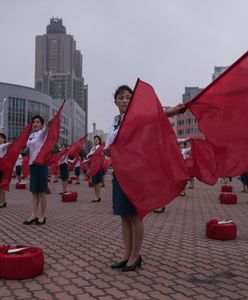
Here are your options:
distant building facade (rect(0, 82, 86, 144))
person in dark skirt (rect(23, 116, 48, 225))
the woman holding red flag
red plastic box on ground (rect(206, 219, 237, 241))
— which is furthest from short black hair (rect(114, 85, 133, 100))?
distant building facade (rect(0, 82, 86, 144))

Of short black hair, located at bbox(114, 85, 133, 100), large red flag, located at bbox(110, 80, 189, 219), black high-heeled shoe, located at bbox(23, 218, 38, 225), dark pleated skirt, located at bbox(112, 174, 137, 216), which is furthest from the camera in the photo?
black high-heeled shoe, located at bbox(23, 218, 38, 225)

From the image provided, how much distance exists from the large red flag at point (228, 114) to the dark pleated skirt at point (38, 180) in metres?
3.47

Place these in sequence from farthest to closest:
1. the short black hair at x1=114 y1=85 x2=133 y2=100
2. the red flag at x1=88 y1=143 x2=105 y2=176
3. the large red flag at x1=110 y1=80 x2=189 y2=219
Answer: the red flag at x1=88 y1=143 x2=105 y2=176, the short black hair at x1=114 y1=85 x2=133 y2=100, the large red flag at x1=110 y1=80 x2=189 y2=219

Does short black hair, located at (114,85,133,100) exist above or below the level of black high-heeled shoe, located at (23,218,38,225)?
above

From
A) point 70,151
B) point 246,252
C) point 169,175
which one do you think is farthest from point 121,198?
point 70,151

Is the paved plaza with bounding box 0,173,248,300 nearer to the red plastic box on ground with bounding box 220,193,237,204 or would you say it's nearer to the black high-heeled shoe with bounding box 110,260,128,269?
the black high-heeled shoe with bounding box 110,260,128,269

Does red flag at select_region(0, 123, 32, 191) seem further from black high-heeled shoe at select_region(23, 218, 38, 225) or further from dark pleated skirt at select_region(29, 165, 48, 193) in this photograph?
black high-heeled shoe at select_region(23, 218, 38, 225)

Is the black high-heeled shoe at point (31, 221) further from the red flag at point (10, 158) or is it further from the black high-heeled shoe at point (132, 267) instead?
the black high-heeled shoe at point (132, 267)

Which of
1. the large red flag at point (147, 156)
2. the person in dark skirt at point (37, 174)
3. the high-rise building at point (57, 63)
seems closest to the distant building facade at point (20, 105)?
the high-rise building at point (57, 63)

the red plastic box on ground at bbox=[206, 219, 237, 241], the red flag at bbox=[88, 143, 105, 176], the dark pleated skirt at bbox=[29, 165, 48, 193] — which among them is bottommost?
the red plastic box on ground at bbox=[206, 219, 237, 241]

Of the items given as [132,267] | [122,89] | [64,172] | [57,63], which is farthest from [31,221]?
[57,63]

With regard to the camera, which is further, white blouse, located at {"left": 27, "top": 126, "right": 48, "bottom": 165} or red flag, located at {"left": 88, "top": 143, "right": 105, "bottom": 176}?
red flag, located at {"left": 88, "top": 143, "right": 105, "bottom": 176}

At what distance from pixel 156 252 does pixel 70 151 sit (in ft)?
31.9

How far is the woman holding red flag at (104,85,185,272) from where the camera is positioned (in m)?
4.25
